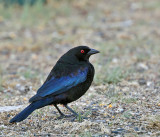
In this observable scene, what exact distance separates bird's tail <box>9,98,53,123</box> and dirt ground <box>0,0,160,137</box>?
0.47 feet

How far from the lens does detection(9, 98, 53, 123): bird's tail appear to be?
432cm

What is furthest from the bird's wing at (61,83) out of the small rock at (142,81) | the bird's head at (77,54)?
the small rock at (142,81)

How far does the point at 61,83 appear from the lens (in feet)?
15.2

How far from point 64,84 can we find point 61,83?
0.13 ft

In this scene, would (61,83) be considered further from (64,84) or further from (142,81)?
(142,81)

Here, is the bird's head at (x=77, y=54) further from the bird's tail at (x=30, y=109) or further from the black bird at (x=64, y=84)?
the bird's tail at (x=30, y=109)

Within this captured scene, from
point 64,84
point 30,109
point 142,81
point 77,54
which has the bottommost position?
point 142,81

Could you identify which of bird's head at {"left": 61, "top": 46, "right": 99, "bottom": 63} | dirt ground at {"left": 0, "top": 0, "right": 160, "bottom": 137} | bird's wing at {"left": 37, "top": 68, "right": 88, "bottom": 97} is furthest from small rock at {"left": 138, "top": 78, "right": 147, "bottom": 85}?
bird's wing at {"left": 37, "top": 68, "right": 88, "bottom": 97}

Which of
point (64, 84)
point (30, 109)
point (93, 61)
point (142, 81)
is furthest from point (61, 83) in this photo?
point (93, 61)

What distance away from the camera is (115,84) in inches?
254

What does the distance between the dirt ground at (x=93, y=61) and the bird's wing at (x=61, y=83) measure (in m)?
0.37

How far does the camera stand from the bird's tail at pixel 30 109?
14.2 feet

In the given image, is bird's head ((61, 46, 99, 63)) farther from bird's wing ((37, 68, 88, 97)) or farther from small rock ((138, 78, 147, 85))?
small rock ((138, 78, 147, 85))

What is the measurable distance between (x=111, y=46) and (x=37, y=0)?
409 centimetres
